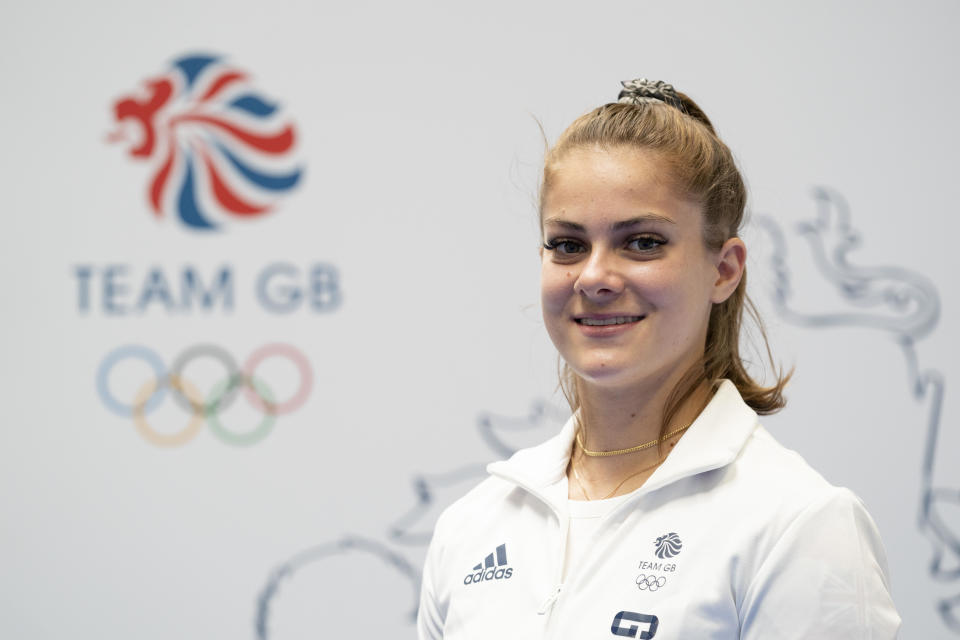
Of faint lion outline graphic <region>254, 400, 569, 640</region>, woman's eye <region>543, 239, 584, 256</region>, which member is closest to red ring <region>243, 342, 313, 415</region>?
faint lion outline graphic <region>254, 400, 569, 640</region>

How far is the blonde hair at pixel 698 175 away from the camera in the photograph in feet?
3.72

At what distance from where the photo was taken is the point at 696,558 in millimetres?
994

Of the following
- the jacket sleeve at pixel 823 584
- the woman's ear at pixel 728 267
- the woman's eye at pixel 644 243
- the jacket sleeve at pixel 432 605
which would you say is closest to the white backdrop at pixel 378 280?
the jacket sleeve at pixel 432 605

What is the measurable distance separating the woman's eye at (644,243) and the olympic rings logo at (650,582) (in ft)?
1.15

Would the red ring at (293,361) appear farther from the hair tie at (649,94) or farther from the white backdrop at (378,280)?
the hair tie at (649,94)

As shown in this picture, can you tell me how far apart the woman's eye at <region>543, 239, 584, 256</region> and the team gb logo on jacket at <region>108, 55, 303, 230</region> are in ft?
4.31

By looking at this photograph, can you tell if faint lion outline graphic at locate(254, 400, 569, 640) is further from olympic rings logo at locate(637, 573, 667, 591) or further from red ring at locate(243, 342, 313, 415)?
olympic rings logo at locate(637, 573, 667, 591)

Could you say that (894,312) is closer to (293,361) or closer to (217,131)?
(293,361)

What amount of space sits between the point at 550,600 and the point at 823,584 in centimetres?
29

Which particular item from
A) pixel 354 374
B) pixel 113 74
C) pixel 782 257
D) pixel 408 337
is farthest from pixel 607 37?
pixel 113 74

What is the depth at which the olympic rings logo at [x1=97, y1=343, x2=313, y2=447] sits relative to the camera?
7.47 ft

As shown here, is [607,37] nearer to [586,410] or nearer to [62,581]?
[586,410]

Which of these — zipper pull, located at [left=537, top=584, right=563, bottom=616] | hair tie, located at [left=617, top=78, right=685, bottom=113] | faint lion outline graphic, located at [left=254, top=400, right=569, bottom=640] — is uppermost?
hair tie, located at [left=617, top=78, right=685, bottom=113]

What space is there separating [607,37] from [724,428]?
4.75 ft
